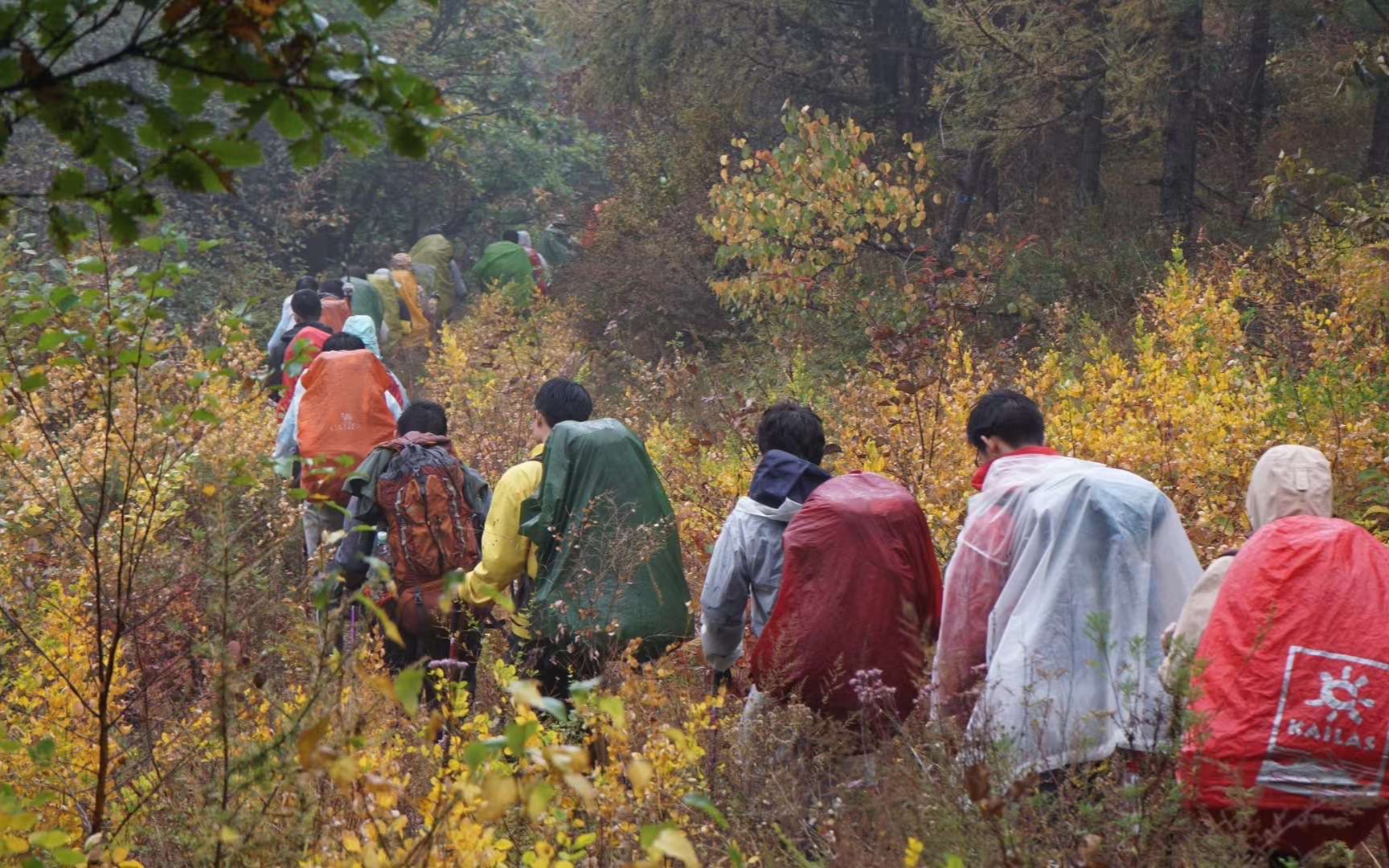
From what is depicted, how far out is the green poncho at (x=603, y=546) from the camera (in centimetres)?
502

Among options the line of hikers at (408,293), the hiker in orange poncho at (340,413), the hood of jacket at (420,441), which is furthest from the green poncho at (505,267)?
the hood of jacket at (420,441)

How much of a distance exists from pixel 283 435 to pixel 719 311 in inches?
377

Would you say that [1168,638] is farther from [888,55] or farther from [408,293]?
[888,55]

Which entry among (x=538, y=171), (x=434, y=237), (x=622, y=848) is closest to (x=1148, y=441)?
(x=622, y=848)

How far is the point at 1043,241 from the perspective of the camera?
14.4m

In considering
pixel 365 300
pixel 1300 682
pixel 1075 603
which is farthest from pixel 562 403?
pixel 365 300

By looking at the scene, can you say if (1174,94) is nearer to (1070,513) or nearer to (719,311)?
(719,311)

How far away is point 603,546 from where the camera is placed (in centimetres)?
506

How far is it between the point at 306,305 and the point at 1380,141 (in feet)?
31.3

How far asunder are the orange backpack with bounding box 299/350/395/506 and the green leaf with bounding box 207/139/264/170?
16.7ft

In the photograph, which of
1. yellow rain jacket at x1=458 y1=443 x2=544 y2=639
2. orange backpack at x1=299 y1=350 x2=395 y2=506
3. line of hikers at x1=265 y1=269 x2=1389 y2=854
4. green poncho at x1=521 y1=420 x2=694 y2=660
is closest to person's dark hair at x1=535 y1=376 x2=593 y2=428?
line of hikers at x1=265 y1=269 x2=1389 y2=854

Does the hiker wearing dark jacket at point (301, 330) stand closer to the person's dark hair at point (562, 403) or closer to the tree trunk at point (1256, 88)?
the person's dark hair at point (562, 403)

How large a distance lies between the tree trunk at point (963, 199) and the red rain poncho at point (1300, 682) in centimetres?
1205

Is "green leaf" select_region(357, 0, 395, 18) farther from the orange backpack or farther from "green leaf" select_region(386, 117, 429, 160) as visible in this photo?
the orange backpack
